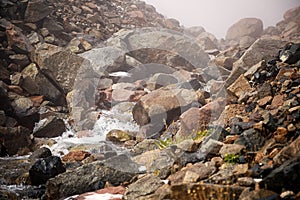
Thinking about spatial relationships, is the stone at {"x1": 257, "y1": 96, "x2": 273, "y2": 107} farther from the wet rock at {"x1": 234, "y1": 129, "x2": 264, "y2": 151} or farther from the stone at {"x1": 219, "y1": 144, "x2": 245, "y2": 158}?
the stone at {"x1": 219, "y1": 144, "x2": 245, "y2": 158}

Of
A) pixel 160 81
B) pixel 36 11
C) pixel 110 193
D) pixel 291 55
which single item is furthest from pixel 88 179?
pixel 36 11

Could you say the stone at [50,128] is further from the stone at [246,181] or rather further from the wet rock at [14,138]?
the stone at [246,181]

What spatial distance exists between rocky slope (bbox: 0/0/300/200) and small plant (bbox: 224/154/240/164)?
1 cm

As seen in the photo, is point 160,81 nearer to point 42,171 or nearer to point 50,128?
point 50,128

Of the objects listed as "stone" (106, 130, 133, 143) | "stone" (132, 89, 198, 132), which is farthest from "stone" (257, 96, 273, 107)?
"stone" (106, 130, 133, 143)

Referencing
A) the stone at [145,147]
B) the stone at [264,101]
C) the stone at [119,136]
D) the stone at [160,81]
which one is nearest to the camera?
the stone at [264,101]

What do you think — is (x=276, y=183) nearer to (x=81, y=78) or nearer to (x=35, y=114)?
(x=35, y=114)

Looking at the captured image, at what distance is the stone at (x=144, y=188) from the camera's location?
3520mm

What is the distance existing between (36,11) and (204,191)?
50.3 feet

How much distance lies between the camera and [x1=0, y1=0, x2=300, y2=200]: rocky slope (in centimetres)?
336

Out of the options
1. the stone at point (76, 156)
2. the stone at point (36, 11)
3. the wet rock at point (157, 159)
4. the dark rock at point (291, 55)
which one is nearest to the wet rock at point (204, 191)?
the wet rock at point (157, 159)

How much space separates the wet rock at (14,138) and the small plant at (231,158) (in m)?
7.02

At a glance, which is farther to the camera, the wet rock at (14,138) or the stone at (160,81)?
the stone at (160,81)

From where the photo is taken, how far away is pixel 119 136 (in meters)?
9.21
